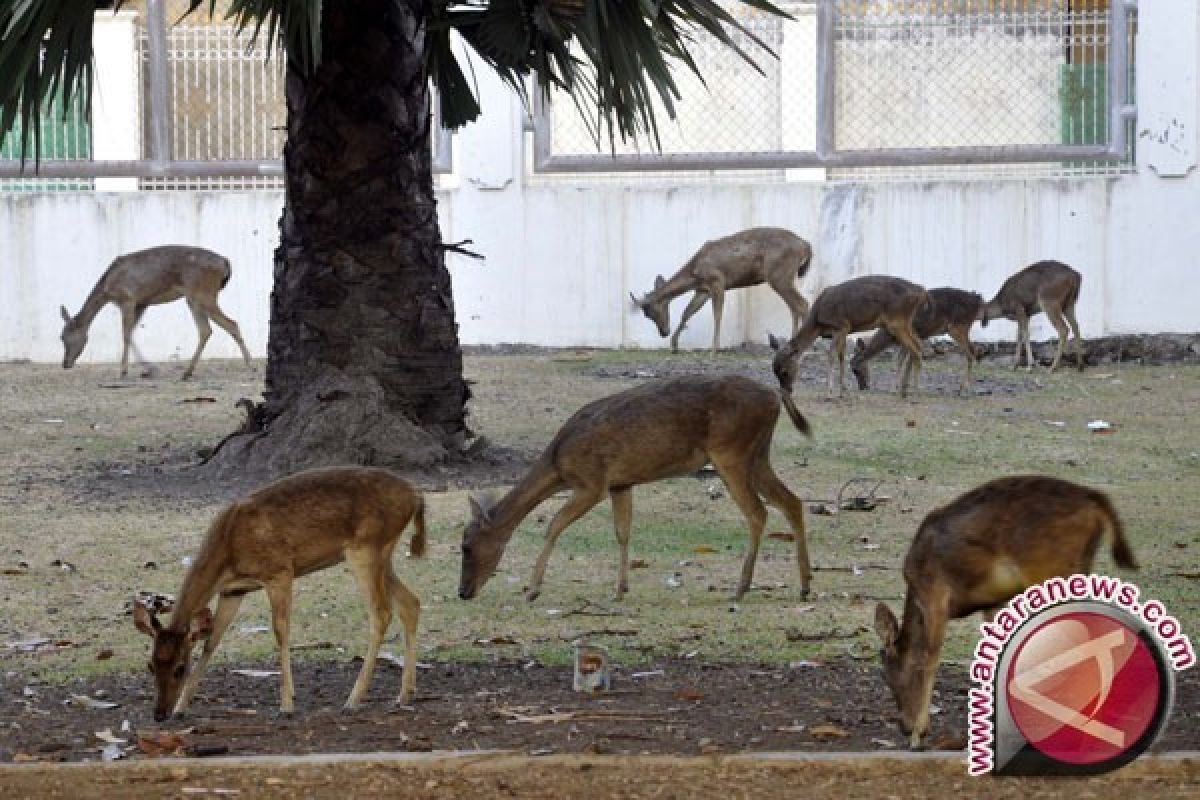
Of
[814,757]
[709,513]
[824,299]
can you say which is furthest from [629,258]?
[814,757]

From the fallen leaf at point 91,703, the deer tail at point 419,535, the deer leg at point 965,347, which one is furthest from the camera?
the deer leg at point 965,347

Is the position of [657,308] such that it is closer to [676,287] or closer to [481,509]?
[676,287]

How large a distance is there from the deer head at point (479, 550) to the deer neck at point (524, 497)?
0.03 m

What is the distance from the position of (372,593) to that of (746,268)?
14341 millimetres

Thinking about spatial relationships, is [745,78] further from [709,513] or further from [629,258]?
[709,513]

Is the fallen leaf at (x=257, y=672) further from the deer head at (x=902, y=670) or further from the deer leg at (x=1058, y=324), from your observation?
the deer leg at (x=1058, y=324)

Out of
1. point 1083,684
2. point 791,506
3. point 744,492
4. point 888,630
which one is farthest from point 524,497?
point 1083,684

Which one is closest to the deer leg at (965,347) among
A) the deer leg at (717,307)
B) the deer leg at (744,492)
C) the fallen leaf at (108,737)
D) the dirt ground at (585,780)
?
the deer leg at (717,307)

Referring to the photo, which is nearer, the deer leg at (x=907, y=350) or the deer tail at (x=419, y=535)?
the deer tail at (x=419, y=535)

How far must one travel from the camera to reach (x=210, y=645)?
7.99 m

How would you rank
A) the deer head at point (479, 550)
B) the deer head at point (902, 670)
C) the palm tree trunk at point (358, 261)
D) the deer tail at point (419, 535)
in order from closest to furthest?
the deer head at point (902, 670) → the deer tail at point (419, 535) → the deer head at point (479, 550) → the palm tree trunk at point (358, 261)

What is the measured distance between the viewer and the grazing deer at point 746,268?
2206 centimetres

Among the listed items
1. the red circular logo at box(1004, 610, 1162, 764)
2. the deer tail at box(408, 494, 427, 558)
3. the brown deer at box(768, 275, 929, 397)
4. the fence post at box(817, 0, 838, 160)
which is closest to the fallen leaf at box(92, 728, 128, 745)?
the deer tail at box(408, 494, 427, 558)

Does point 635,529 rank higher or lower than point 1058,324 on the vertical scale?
lower
